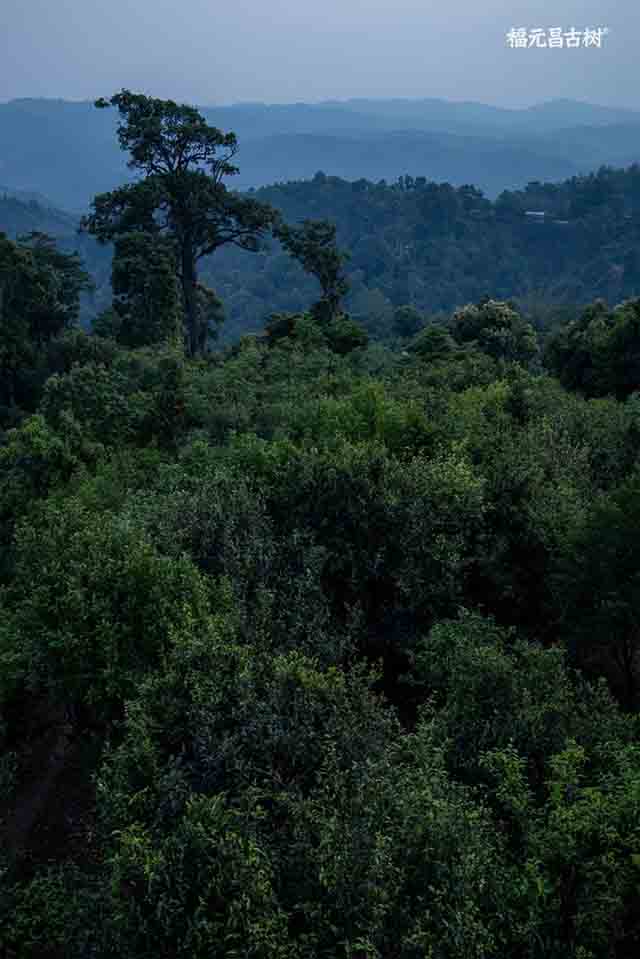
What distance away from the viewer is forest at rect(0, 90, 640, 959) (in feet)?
18.5

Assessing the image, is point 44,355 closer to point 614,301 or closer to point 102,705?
point 102,705

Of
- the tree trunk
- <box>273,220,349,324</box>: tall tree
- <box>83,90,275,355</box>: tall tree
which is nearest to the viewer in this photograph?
<box>83,90,275,355</box>: tall tree

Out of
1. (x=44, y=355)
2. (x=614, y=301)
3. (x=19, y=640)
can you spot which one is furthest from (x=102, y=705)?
(x=614, y=301)

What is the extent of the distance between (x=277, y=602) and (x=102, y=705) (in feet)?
6.91

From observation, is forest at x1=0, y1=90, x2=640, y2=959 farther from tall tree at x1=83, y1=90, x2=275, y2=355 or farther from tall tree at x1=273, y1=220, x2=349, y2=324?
tall tree at x1=273, y1=220, x2=349, y2=324

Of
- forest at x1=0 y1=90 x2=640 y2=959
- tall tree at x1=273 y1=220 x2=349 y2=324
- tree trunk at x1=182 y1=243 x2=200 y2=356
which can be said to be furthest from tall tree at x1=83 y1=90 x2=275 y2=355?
forest at x1=0 y1=90 x2=640 y2=959

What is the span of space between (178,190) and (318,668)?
976 inches

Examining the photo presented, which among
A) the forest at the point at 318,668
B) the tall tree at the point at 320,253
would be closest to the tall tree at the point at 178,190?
the tall tree at the point at 320,253

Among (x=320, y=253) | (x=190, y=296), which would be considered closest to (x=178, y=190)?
(x=190, y=296)

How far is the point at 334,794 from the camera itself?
6172 mm

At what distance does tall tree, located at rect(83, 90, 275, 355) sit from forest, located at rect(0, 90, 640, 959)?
379 inches

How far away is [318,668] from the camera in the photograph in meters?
8.45

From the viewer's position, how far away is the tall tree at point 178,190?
27.9m

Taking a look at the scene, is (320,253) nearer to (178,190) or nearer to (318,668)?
(178,190)
